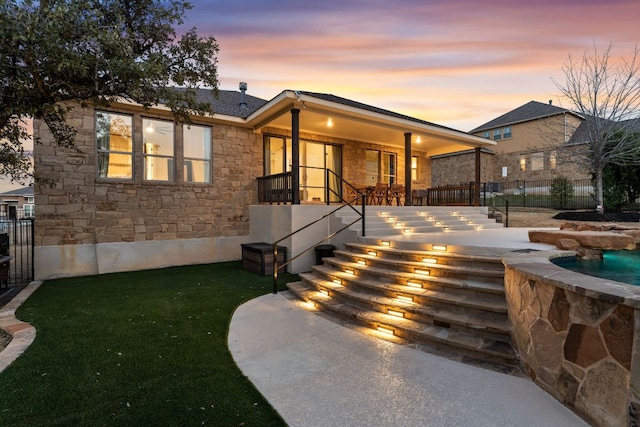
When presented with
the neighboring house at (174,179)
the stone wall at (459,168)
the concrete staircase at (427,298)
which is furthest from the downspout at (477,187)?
the stone wall at (459,168)

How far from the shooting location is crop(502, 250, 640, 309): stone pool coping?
2.02 m

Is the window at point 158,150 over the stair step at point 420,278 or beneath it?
over

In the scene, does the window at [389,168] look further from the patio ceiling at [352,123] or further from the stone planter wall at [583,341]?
the stone planter wall at [583,341]

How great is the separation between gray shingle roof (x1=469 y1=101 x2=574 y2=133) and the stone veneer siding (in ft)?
77.8

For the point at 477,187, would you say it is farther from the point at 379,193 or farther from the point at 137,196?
the point at 137,196

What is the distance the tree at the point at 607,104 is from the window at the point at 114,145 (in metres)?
16.0

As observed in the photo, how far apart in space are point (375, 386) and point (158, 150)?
854 centimetres

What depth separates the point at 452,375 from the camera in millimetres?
2840

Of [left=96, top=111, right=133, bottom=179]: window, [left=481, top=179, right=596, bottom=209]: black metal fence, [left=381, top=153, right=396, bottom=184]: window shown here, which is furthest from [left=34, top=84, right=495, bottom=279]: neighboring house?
[left=481, top=179, right=596, bottom=209]: black metal fence

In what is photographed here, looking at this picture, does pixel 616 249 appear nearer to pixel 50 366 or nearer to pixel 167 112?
pixel 50 366

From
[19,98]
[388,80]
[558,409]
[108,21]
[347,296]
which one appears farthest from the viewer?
[388,80]

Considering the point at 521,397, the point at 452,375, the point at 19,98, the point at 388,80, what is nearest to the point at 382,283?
the point at 452,375

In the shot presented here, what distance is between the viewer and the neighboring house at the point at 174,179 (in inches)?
289

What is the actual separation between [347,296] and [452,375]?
2.14 m
